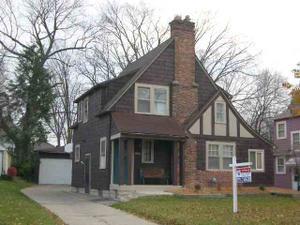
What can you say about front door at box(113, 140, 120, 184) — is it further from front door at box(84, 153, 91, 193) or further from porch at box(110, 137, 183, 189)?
front door at box(84, 153, 91, 193)

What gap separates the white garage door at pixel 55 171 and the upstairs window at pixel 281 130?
19912 millimetres

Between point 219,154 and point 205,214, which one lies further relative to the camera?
point 219,154

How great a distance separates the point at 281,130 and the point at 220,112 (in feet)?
59.9

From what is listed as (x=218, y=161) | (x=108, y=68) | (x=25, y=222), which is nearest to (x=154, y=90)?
(x=218, y=161)

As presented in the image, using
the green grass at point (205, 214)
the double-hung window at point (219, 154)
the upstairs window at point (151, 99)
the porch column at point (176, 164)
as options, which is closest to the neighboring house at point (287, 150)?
the double-hung window at point (219, 154)

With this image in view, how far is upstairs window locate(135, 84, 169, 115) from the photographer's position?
2788 centimetres

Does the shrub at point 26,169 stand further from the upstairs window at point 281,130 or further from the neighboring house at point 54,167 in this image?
the upstairs window at point 281,130

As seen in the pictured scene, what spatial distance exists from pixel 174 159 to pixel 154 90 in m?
4.01

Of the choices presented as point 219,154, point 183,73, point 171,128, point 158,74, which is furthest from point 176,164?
point 183,73

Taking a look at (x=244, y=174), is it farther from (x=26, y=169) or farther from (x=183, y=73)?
(x=26, y=169)

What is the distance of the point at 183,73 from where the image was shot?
2902cm

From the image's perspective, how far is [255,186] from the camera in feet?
96.3

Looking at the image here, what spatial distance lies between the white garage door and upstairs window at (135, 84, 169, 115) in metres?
24.0

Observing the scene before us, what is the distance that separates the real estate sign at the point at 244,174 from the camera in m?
16.9
